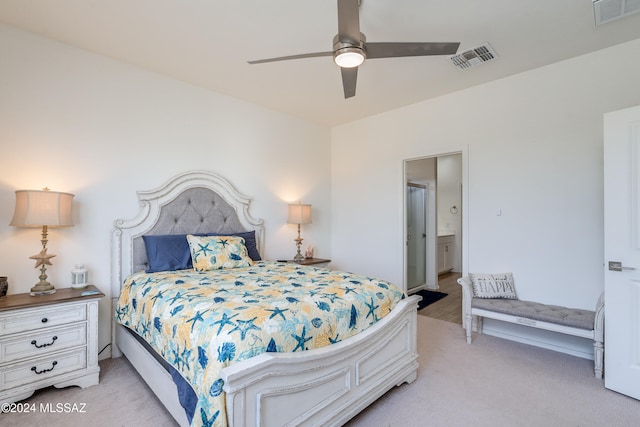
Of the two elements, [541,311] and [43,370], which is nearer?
[43,370]

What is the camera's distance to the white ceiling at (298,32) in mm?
2248

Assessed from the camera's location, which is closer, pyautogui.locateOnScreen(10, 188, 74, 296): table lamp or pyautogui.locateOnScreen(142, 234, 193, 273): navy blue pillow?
pyautogui.locateOnScreen(10, 188, 74, 296): table lamp

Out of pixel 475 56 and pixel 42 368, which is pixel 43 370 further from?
pixel 475 56

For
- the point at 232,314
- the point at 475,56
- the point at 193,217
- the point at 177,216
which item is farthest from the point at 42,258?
the point at 475,56

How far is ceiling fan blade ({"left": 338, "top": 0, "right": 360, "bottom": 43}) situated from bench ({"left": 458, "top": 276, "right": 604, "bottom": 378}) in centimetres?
267

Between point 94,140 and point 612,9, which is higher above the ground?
point 612,9

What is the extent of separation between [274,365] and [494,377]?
2063mm

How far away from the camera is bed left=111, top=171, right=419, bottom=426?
137cm

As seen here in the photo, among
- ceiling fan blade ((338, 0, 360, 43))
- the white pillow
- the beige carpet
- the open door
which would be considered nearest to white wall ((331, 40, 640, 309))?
the white pillow

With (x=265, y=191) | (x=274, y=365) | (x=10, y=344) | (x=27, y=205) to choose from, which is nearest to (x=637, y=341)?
(x=274, y=365)

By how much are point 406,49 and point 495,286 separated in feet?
8.39

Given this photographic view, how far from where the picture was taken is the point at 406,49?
6.57 feet

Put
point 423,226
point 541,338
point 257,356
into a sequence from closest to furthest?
point 257,356
point 541,338
point 423,226

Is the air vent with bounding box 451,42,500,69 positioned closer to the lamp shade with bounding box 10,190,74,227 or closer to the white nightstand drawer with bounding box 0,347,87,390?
the lamp shade with bounding box 10,190,74,227
